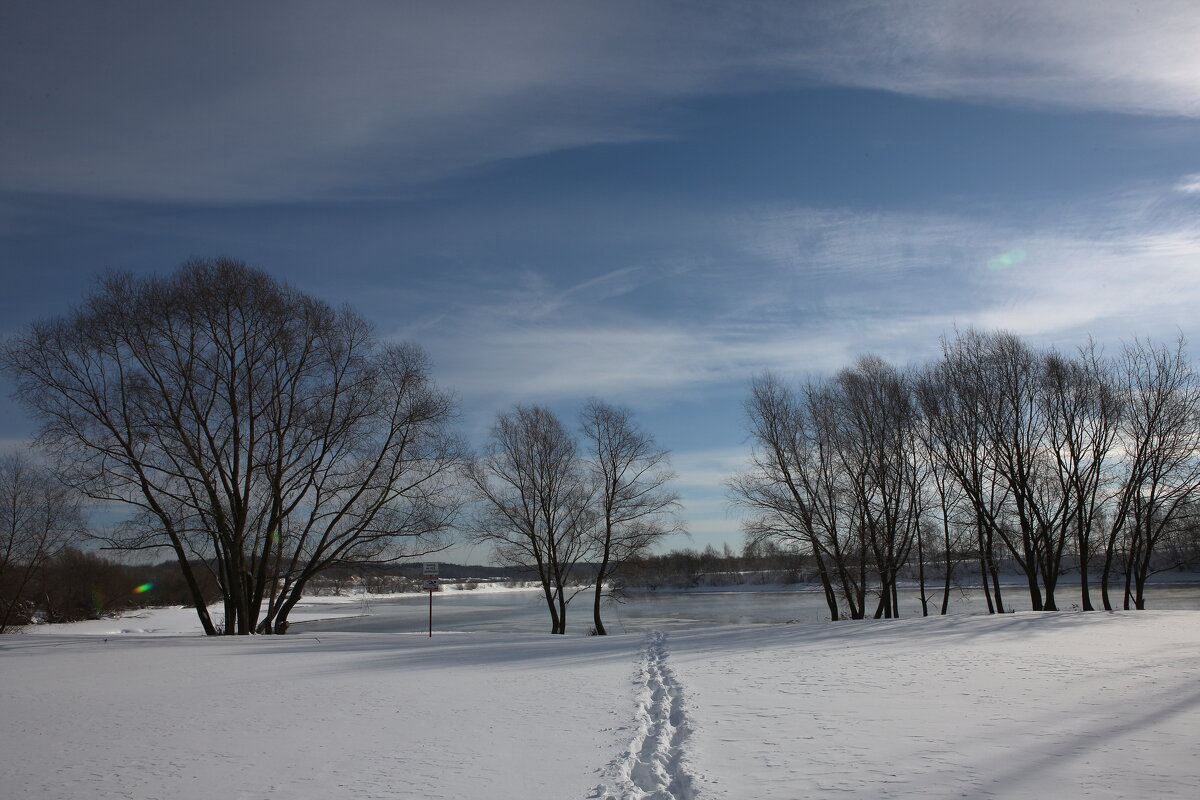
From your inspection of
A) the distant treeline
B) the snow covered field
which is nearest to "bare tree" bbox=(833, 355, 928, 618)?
the snow covered field

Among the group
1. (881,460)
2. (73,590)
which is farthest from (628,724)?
(73,590)

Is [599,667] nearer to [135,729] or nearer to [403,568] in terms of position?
[135,729]

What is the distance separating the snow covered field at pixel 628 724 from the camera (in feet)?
18.0

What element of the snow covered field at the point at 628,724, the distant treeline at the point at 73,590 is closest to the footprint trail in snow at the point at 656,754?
the snow covered field at the point at 628,724

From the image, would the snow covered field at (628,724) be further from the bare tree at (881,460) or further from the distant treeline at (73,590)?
the distant treeline at (73,590)

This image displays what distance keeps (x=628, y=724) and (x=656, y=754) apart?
1329 millimetres

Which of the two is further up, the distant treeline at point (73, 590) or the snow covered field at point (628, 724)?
the snow covered field at point (628, 724)

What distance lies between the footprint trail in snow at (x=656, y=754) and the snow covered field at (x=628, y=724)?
3 cm

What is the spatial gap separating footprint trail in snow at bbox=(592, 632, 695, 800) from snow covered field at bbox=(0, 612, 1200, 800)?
0.10 ft

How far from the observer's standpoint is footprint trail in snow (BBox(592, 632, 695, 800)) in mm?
5238

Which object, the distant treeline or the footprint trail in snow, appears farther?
the distant treeline

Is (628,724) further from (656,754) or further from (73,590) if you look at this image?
(73,590)

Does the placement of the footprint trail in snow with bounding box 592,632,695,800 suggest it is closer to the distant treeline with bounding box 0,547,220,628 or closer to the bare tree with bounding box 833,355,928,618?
the bare tree with bounding box 833,355,928,618

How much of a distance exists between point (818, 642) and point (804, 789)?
11720 millimetres
